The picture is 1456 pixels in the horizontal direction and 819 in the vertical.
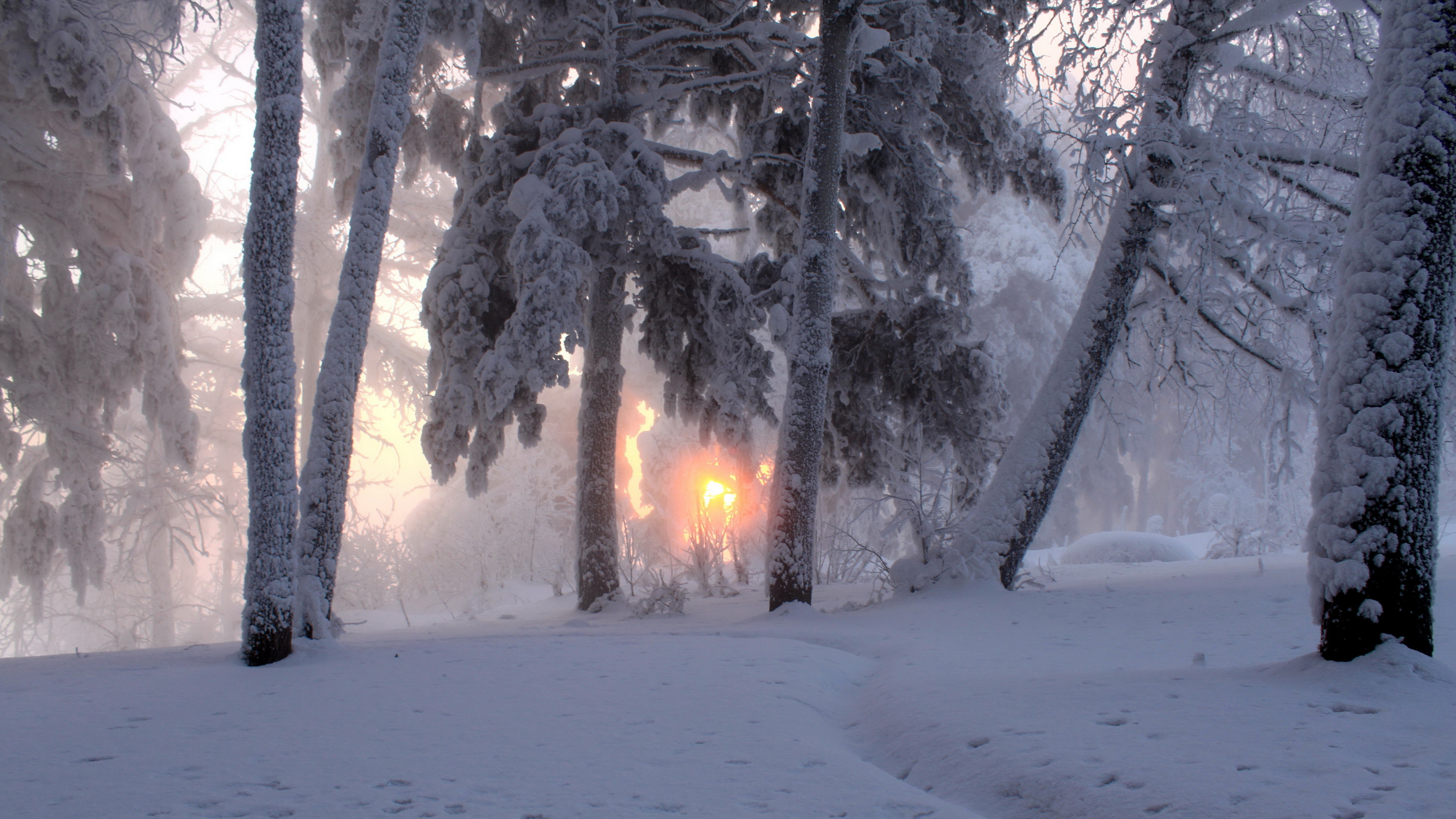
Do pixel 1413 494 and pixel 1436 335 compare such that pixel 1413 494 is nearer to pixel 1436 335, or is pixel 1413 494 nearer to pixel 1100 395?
pixel 1436 335

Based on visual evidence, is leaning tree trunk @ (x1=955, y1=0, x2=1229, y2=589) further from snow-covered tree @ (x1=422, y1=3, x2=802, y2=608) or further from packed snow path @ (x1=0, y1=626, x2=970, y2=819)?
packed snow path @ (x1=0, y1=626, x2=970, y2=819)

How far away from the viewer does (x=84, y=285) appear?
9250 mm

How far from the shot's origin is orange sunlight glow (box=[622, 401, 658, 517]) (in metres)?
24.1

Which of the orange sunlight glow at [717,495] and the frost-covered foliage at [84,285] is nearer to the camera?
the frost-covered foliage at [84,285]

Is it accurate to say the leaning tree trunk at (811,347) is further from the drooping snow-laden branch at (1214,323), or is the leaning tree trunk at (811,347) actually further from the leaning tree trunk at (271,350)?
the leaning tree trunk at (271,350)

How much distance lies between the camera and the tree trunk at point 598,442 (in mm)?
9477

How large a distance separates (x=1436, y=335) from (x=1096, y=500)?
29.4 m

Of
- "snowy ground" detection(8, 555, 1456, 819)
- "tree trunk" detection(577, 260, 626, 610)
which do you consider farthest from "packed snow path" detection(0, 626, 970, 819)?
"tree trunk" detection(577, 260, 626, 610)

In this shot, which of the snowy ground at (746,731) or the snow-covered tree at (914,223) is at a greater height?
the snow-covered tree at (914,223)

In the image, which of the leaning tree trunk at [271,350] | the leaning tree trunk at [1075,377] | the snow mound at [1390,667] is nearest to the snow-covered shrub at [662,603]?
the leaning tree trunk at [1075,377]

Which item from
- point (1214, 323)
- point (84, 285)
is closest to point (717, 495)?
point (1214, 323)

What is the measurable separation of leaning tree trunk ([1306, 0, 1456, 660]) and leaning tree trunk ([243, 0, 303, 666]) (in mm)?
5892

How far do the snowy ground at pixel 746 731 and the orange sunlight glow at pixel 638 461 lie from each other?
18.2 meters

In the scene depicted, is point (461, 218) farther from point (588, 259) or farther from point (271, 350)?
point (271, 350)
